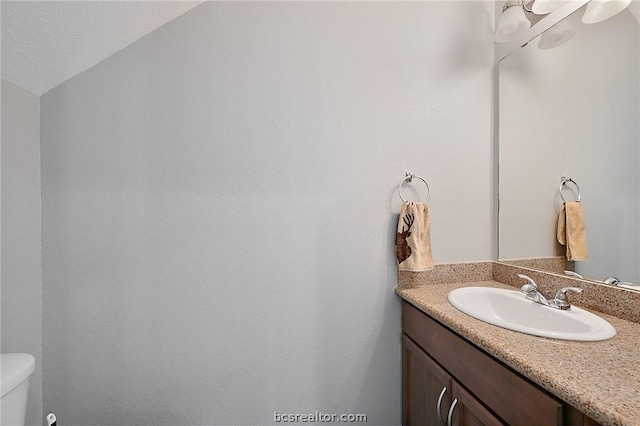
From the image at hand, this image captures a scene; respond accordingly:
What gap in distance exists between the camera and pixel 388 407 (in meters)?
1.42

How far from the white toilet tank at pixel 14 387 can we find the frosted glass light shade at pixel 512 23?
224 centimetres

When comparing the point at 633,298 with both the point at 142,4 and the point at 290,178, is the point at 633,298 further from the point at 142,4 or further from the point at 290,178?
the point at 142,4

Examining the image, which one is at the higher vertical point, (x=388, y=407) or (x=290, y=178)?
(x=290, y=178)

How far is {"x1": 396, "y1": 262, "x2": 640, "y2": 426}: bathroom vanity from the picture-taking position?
1.97 ft

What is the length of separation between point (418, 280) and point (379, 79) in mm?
998

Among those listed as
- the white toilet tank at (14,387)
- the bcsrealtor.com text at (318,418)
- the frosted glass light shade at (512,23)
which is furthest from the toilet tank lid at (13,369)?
the frosted glass light shade at (512,23)

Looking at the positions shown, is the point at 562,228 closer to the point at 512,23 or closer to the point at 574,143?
the point at 574,143

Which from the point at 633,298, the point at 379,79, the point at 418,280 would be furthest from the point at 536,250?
the point at 379,79

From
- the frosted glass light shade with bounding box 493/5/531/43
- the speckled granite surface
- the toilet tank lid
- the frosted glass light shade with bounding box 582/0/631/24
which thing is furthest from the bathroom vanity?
the toilet tank lid

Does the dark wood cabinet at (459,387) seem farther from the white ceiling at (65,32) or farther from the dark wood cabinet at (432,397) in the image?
the white ceiling at (65,32)

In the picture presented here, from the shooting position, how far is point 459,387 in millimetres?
967

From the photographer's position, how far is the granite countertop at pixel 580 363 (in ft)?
1.83

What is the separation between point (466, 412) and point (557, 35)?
5.05 ft

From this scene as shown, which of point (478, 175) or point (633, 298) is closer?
point (633, 298)
